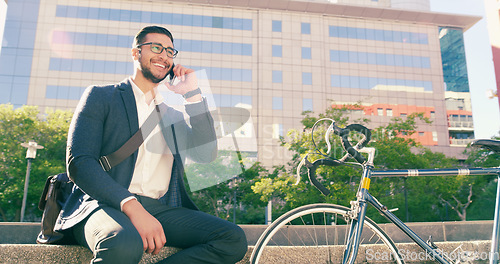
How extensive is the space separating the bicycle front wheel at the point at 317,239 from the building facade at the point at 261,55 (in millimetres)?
34034

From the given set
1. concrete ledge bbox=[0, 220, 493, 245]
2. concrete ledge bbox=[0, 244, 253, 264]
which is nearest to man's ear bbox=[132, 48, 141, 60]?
concrete ledge bbox=[0, 244, 253, 264]

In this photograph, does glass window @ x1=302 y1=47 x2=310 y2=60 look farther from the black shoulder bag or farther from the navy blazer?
the black shoulder bag

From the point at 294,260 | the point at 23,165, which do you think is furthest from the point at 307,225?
the point at 23,165

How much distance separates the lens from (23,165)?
923 inches

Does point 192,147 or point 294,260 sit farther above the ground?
point 192,147

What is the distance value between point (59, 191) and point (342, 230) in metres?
1.74

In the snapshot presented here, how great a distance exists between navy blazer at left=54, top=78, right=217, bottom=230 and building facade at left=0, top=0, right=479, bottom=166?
33923mm

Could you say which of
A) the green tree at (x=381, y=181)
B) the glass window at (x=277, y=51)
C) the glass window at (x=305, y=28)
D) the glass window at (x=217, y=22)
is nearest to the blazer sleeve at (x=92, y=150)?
the green tree at (x=381, y=181)

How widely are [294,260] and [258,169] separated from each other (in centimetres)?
2723

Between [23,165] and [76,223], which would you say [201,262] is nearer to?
[76,223]

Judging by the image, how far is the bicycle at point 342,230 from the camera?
7.22ft

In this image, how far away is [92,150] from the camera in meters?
1.98

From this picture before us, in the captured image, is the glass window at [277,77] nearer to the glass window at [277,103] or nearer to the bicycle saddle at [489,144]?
the glass window at [277,103]

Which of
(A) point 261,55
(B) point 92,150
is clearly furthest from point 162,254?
(A) point 261,55
